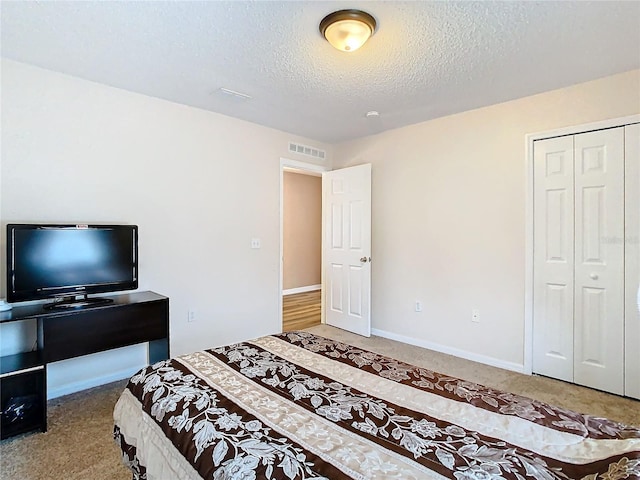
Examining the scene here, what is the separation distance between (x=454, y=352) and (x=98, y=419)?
3.17 metres

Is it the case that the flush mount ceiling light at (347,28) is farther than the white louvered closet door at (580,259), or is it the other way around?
the white louvered closet door at (580,259)

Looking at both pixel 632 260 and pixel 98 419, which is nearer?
pixel 98 419

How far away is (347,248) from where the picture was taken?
4.46m

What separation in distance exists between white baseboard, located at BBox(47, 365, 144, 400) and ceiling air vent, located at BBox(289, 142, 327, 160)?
2.93 m

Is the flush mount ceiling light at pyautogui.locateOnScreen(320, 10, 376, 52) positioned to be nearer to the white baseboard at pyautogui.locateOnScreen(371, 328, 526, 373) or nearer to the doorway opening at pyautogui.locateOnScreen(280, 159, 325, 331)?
the white baseboard at pyautogui.locateOnScreen(371, 328, 526, 373)

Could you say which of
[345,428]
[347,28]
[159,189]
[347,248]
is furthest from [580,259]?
[159,189]

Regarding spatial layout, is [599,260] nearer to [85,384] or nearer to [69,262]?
[69,262]

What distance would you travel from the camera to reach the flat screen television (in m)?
2.29

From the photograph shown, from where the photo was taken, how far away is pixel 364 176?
4.25 metres

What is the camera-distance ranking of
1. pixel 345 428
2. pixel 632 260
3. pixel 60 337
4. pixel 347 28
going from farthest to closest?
1. pixel 632 260
2. pixel 60 337
3. pixel 347 28
4. pixel 345 428

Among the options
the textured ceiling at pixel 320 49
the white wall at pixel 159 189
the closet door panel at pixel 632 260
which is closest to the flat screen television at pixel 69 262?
the white wall at pixel 159 189

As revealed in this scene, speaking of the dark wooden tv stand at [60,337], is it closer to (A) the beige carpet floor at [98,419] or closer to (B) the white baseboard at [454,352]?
(A) the beige carpet floor at [98,419]

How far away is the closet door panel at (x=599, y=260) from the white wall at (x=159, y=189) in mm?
2966

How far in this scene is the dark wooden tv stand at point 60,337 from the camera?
83.7 inches
